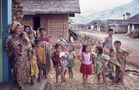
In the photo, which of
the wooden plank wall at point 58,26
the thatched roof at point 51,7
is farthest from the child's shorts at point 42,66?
the wooden plank wall at point 58,26

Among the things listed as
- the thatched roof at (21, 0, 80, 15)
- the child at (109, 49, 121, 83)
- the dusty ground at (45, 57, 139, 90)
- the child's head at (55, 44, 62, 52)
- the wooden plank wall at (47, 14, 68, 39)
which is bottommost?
the dusty ground at (45, 57, 139, 90)

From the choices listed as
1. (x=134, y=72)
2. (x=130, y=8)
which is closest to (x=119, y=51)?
(x=134, y=72)

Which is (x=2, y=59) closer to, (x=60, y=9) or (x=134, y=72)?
(x=134, y=72)

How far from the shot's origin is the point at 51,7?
22609 millimetres

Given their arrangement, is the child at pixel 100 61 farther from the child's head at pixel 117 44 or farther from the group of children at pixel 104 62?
the child's head at pixel 117 44

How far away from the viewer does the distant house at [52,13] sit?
22375mm

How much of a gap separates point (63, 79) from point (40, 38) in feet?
4.47

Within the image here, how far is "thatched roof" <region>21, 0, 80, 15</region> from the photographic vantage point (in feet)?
72.5

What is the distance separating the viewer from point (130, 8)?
518ft

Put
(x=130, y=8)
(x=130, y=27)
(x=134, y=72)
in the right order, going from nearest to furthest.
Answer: (x=134, y=72), (x=130, y=27), (x=130, y=8)

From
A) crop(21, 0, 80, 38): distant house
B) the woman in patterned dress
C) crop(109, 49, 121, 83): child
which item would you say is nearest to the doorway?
crop(21, 0, 80, 38): distant house

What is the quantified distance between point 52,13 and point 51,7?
1.58 ft

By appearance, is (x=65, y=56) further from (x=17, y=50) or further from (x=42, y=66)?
(x=17, y=50)

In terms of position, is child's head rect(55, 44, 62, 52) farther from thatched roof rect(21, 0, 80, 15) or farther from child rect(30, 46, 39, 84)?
thatched roof rect(21, 0, 80, 15)
